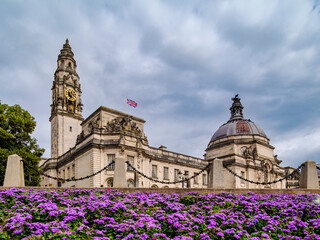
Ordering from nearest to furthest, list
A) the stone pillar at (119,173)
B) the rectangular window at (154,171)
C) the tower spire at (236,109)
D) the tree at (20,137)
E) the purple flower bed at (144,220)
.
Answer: the purple flower bed at (144,220), the stone pillar at (119,173), the tree at (20,137), the rectangular window at (154,171), the tower spire at (236,109)

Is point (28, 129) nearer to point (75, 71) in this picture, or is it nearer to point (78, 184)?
point (78, 184)

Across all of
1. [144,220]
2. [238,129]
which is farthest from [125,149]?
[238,129]

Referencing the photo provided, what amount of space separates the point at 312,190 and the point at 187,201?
28.1ft

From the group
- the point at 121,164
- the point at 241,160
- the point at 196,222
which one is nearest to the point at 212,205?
the point at 196,222

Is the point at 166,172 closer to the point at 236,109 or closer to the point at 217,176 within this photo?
the point at 217,176

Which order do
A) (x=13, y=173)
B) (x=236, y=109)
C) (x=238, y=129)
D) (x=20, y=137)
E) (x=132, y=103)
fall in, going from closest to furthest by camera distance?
1. (x=13, y=173)
2. (x=20, y=137)
3. (x=132, y=103)
4. (x=238, y=129)
5. (x=236, y=109)

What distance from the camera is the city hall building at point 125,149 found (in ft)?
126

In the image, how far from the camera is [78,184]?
4125 centimetres

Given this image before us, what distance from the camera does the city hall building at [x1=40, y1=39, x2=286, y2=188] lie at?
38.3m

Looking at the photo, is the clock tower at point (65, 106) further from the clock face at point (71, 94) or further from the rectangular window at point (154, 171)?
the rectangular window at point (154, 171)

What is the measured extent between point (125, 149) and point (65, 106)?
27409 mm

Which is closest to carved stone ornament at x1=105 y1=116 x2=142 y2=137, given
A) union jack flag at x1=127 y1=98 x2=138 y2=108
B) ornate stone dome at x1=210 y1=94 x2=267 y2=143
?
union jack flag at x1=127 y1=98 x2=138 y2=108

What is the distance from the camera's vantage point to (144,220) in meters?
8.59

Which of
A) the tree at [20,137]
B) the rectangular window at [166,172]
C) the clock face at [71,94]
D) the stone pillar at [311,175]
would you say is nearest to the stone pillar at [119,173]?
the stone pillar at [311,175]
